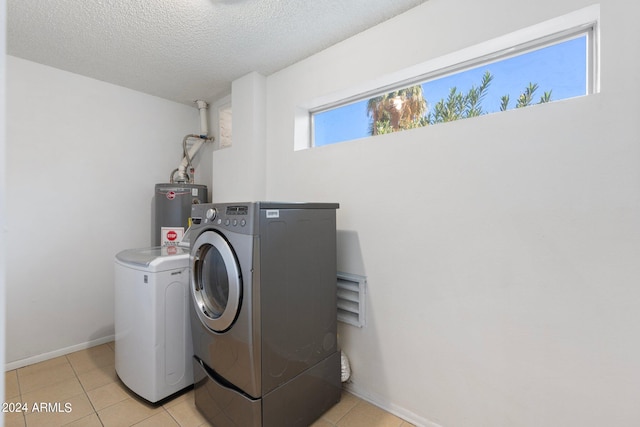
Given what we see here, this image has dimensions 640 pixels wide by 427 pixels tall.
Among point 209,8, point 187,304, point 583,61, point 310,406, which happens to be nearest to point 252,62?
point 209,8

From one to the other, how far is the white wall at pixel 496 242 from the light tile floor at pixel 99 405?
174 mm

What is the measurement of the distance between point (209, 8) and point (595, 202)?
2.11 meters

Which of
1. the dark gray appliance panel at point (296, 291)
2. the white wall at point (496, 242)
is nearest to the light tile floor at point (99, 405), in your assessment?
the white wall at point (496, 242)

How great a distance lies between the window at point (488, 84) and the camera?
125 centimetres

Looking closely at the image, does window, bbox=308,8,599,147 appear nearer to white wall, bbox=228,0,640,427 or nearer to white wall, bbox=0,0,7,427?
white wall, bbox=228,0,640,427

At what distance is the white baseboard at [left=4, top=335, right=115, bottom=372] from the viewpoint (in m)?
2.10

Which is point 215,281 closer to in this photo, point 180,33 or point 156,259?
point 156,259

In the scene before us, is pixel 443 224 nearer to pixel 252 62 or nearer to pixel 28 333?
pixel 252 62

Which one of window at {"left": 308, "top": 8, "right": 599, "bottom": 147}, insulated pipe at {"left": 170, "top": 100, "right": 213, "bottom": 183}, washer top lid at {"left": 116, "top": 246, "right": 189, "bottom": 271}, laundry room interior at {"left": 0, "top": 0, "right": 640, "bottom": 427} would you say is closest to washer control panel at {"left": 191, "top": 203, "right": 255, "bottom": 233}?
washer top lid at {"left": 116, "top": 246, "right": 189, "bottom": 271}

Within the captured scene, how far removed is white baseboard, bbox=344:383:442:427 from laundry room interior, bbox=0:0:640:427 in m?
0.01

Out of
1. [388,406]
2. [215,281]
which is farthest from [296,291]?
[388,406]

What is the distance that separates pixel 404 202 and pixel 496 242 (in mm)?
492

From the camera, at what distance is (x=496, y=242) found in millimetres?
1308

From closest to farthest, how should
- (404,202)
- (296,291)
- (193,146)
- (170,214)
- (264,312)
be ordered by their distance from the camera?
(264,312)
(296,291)
(404,202)
(170,214)
(193,146)
